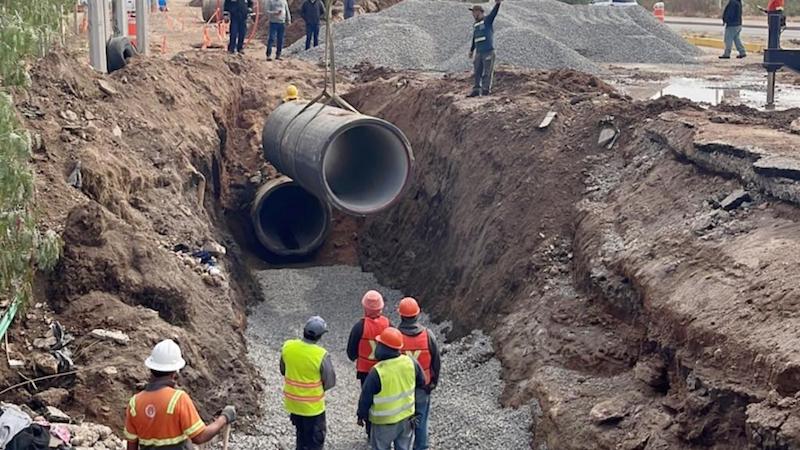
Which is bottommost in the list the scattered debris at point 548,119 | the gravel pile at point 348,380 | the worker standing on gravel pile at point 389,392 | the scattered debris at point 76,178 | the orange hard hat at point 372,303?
the gravel pile at point 348,380

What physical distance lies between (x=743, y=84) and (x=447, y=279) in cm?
1069

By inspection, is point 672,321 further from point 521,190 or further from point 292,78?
point 292,78

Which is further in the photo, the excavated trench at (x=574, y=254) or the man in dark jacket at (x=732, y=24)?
the man in dark jacket at (x=732, y=24)

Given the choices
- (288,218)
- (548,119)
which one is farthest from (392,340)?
(288,218)

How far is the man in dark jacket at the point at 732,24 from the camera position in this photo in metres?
27.5

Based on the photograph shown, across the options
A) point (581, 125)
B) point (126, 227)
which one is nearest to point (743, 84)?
point (581, 125)

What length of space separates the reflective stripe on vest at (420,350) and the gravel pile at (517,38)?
15.3 m

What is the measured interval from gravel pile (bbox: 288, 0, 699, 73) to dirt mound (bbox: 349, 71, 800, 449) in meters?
6.16

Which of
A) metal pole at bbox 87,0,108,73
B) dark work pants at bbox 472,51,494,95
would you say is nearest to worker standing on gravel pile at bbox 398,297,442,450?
dark work pants at bbox 472,51,494,95

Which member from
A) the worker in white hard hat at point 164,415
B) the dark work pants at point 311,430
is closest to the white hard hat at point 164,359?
the worker in white hard hat at point 164,415

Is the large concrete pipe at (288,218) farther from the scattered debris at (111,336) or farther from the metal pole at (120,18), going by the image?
the scattered debris at (111,336)

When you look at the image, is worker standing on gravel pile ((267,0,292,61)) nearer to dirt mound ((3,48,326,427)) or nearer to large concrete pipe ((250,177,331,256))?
dirt mound ((3,48,326,427))

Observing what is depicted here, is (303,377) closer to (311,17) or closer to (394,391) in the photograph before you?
(394,391)

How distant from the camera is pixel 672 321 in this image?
382 inches
